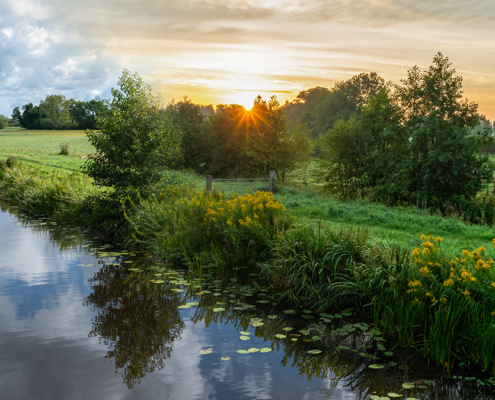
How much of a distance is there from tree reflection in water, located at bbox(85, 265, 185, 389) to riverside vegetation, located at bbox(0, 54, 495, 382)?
1.41m

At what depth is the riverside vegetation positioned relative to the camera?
16.6ft

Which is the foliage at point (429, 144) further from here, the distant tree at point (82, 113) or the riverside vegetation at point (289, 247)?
the distant tree at point (82, 113)

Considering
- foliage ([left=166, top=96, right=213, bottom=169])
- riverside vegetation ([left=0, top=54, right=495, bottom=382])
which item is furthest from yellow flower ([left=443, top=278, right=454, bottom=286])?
foliage ([left=166, top=96, right=213, bottom=169])

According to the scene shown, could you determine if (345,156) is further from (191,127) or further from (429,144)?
(191,127)

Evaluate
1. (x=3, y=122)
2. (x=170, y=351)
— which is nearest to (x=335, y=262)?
(x=170, y=351)

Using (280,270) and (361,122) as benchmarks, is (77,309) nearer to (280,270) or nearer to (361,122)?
(280,270)

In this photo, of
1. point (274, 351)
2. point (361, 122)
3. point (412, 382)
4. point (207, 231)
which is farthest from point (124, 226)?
point (361, 122)

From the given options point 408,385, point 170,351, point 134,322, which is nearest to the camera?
point 408,385

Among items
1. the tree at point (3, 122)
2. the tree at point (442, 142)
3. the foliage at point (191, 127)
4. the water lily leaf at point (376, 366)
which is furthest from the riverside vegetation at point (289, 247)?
the tree at point (3, 122)

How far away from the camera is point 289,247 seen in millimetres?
7062

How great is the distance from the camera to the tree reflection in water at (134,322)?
5.06 metres

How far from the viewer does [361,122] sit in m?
24.5

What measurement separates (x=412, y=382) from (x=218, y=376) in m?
2.20

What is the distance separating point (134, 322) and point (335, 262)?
3.30m
